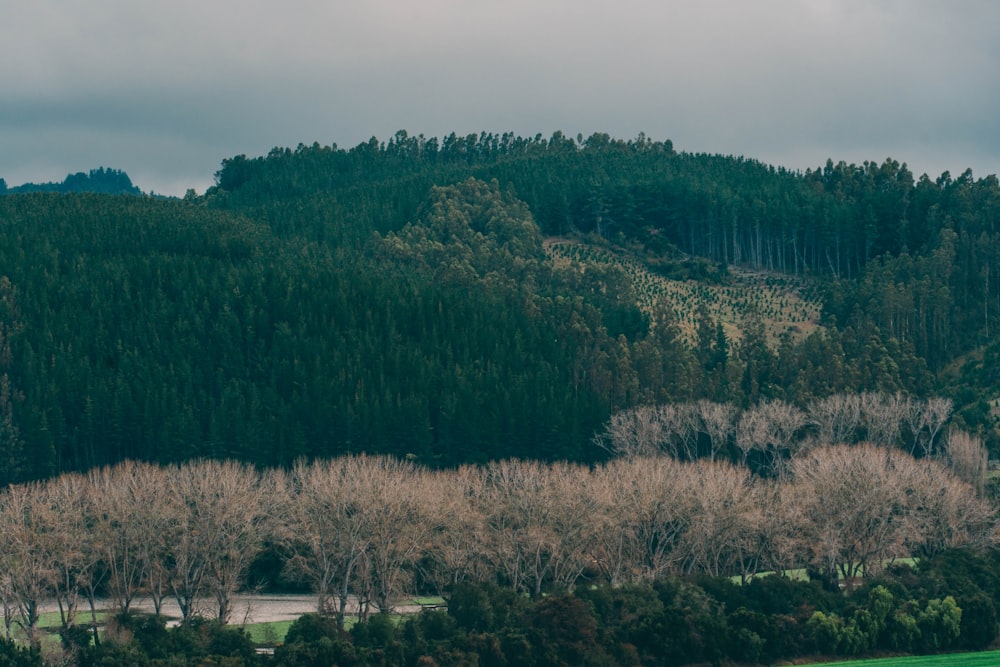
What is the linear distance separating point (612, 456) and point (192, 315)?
51077mm

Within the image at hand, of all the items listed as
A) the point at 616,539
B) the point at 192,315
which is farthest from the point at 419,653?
the point at 192,315

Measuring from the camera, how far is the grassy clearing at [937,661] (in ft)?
292

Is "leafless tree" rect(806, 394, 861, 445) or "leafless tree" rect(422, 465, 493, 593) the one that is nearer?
"leafless tree" rect(422, 465, 493, 593)

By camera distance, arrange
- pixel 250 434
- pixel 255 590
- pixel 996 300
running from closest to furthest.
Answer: pixel 255 590
pixel 250 434
pixel 996 300

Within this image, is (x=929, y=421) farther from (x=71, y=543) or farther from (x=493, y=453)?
(x=71, y=543)

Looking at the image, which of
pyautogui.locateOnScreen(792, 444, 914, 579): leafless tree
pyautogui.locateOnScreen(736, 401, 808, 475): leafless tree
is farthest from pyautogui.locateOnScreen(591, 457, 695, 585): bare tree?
pyautogui.locateOnScreen(736, 401, 808, 475): leafless tree

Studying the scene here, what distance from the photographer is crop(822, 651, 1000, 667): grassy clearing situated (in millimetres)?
89000

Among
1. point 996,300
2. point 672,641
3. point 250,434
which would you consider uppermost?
point 996,300

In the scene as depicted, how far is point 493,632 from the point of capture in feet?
294

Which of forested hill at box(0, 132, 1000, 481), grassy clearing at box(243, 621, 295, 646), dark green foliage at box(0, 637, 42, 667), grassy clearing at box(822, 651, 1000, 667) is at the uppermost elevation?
forested hill at box(0, 132, 1000, 481)

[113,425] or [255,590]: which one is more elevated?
[113,425]

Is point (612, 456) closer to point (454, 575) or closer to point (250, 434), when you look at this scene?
point (250, 434)

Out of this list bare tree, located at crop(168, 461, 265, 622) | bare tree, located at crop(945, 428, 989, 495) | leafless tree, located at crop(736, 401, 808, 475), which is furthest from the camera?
leafless tree, located at crop(736, 401, 808, 475)

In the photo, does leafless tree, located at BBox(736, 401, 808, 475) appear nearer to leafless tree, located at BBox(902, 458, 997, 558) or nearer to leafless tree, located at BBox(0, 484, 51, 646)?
leafless tree, located at BBox(902, 458, 997, 558)
